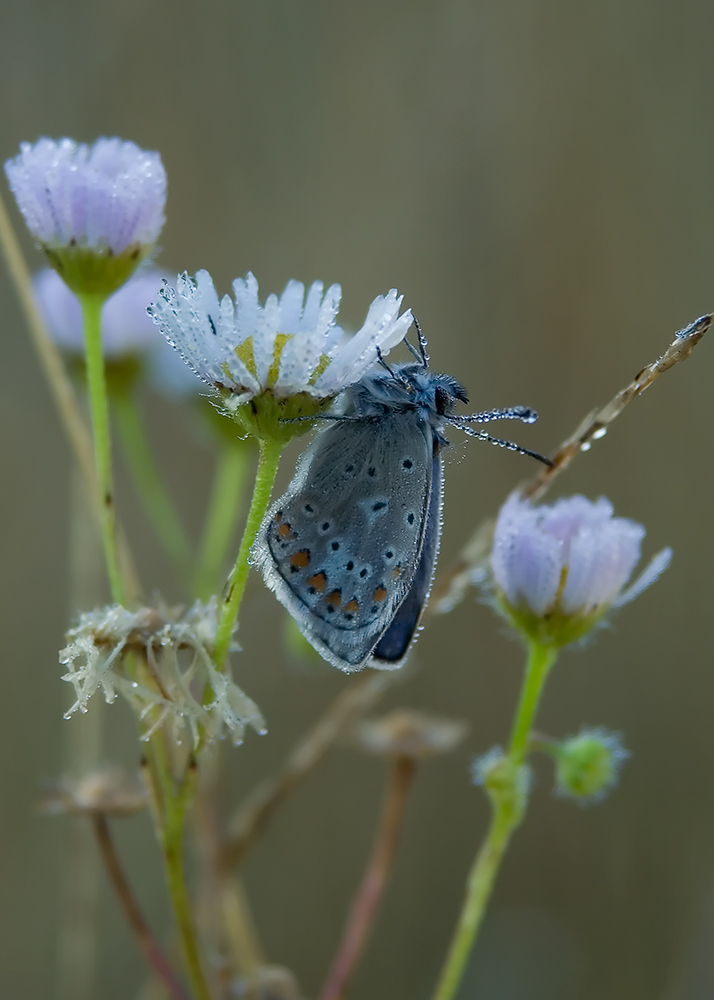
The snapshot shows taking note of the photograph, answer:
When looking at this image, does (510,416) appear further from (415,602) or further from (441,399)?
(415,602)

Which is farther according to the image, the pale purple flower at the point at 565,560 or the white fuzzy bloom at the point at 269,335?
the pale purple flower at the point at 565,560

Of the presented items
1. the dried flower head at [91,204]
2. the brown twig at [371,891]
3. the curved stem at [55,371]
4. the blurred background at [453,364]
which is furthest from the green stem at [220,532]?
the blurred background at [453,364]

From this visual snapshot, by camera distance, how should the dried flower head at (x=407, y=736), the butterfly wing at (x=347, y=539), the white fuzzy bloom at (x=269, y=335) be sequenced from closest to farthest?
the white fuzzy bloom at (x=269, y=335) < the butterfly wing at (x=347, y=539) < the dried flower head at (x=407, y=736)

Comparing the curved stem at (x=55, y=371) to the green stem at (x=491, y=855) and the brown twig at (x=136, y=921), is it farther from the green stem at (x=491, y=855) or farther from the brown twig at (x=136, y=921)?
the green stem at (x=491, y=855)

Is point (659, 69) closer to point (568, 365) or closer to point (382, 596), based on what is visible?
point (568, 365)

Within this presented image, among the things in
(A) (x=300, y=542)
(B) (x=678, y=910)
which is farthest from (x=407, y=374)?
(B) (x=678, y=910)

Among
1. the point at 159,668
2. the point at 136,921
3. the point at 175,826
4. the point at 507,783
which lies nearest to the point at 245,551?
the point at 159,668

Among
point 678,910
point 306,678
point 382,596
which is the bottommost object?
point 678,910

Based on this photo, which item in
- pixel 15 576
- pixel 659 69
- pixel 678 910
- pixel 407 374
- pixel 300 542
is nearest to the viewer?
pixel 300 542
